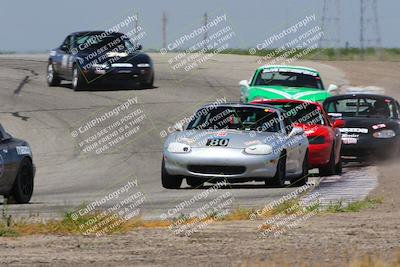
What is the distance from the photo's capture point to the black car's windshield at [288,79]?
91.2 feet

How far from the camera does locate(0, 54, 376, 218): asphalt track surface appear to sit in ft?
55.5

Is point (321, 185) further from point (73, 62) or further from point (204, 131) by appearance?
point (73, 62)

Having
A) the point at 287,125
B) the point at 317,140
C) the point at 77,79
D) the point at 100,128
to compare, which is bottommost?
the point at 77,79

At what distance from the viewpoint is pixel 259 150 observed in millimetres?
17906

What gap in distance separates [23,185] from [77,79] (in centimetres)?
1814

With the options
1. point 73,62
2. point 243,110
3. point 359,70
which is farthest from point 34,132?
point 359,70

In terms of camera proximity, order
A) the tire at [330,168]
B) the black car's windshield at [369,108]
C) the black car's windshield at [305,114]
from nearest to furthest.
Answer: the tire at [330,168] < the black car's windshield at [305,114] < the black car's windshield at [369,108]

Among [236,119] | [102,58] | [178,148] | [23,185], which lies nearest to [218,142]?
[178,148]

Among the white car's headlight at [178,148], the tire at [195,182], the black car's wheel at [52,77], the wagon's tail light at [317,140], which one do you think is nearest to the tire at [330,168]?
the wagon's tail light at [317,140]

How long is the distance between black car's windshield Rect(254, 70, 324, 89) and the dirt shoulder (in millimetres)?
14513

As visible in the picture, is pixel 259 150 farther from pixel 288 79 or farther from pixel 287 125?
pixel 288 79

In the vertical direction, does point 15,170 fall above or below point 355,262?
below

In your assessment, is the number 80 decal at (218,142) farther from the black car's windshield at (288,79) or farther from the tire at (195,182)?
the black car's windshield at (288,79)

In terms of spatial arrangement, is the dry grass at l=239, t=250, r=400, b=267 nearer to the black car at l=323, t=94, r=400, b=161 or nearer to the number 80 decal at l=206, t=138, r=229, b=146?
the number 80 decal at l=206, t=138, r=229, b=146
